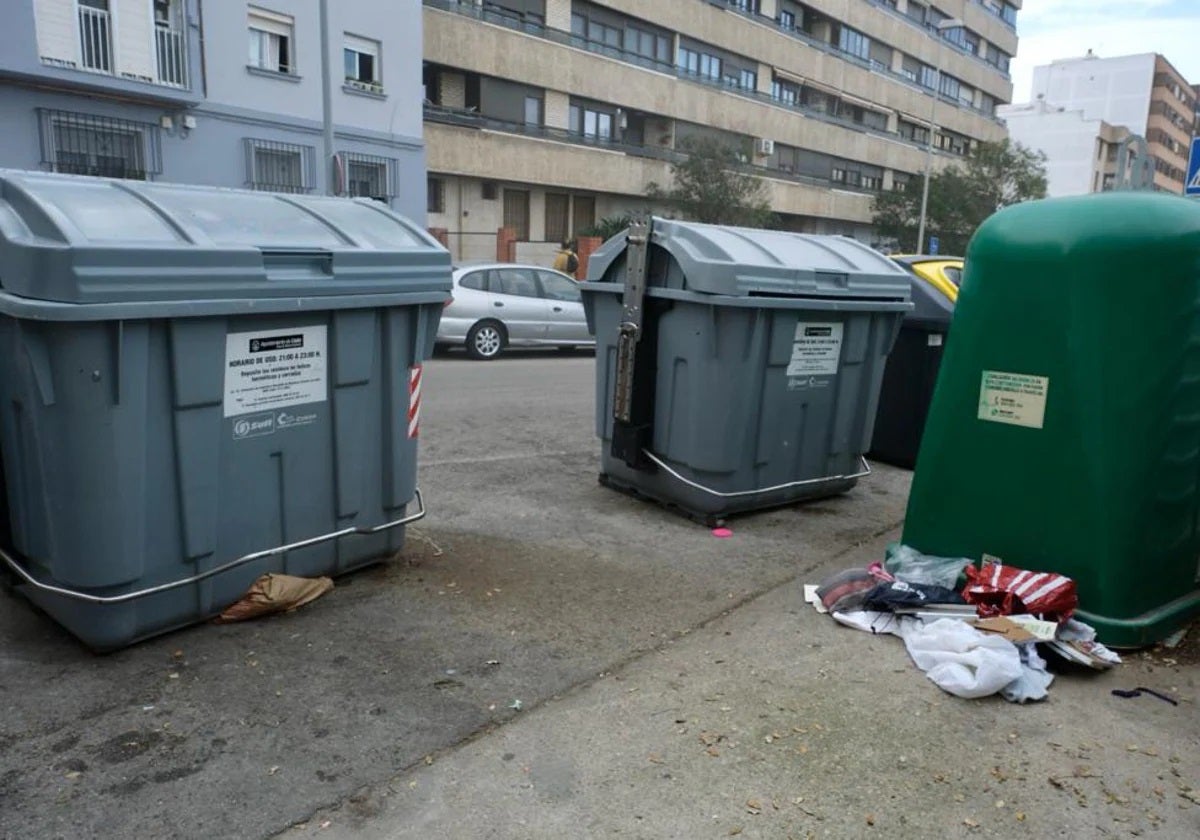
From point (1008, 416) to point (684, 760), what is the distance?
218 centimetres

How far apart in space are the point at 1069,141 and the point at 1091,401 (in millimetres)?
90866

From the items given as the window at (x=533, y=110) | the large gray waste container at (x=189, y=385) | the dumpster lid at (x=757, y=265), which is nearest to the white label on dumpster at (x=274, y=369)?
Result: the large gray waste container at (x=189, y=385)

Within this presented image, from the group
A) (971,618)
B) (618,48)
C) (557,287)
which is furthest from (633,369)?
(618,48)

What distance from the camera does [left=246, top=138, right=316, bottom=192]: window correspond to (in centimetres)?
1973

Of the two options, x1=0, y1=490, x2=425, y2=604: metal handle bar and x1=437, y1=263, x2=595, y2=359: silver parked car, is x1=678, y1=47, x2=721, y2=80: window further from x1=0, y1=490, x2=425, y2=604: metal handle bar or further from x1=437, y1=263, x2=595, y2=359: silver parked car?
x1=0, y1=490, x2=425, y2=604: metal handle bar

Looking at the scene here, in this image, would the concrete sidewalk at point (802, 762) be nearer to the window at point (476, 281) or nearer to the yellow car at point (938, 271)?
the yellow car at point (938, 271)

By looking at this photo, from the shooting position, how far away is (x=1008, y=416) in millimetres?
4016

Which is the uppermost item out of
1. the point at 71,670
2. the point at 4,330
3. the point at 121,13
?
the point at 121,13

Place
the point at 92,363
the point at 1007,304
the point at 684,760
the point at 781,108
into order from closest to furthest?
1. the point at 684,760
2. the point at 92,363
3. the point at 1007,304
4. the point at 781,108

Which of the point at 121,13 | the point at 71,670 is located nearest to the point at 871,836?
the point at 71,670

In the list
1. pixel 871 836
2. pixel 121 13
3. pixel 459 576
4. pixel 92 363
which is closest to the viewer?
pixel 871 836

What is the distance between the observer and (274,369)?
371 centimetres

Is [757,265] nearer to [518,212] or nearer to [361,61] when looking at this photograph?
[361,61]

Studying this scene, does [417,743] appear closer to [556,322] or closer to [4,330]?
[4,330]
